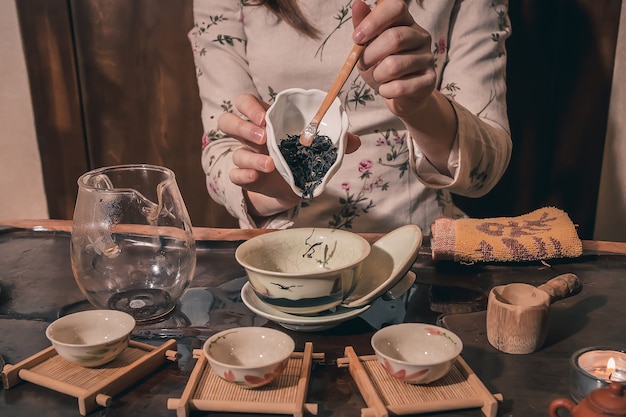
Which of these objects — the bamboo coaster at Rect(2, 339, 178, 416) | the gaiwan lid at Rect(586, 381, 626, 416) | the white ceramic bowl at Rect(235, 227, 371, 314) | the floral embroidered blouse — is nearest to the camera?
the gaiwan lid at Rect(586, 381, 626, 416)

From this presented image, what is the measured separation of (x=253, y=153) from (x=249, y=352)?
395 mm

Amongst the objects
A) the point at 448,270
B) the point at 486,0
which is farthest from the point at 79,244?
the point at 486,0

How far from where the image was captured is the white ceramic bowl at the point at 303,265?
772mm

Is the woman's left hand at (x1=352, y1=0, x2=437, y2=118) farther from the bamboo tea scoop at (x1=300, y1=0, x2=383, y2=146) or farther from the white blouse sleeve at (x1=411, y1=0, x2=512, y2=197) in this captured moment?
the white blouse sleeve at (x1=411, y1=0, x2=512, y2=197)

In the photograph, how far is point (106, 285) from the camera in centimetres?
87

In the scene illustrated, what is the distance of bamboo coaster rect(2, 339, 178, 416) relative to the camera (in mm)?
649

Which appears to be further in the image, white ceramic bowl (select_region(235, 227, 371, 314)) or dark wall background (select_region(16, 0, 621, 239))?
dark wall background (select_region(16, 0, 621, 239))

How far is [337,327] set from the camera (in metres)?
0.83

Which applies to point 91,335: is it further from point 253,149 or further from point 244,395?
point 253,149

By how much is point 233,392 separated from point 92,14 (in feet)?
5.38

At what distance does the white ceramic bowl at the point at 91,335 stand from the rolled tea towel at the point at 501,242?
0.54 m

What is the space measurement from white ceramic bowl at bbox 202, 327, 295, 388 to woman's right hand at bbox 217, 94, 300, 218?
33 centimetres

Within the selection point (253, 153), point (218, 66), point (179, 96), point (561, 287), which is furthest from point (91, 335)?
point (179, 96)

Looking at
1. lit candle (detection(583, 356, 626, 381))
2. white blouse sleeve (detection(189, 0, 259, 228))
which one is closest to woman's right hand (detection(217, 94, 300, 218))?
white blouse sleeve (detection(189, 0, 259, 228))
